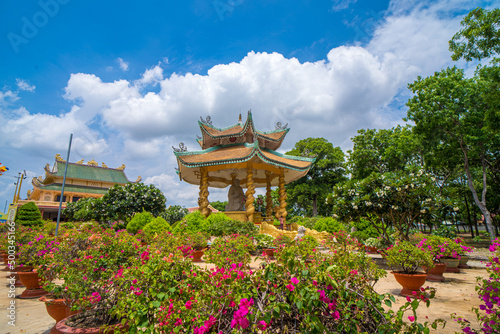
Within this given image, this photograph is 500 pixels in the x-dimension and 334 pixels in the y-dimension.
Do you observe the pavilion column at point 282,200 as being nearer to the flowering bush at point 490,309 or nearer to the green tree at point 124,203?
the green tree at point 124,203

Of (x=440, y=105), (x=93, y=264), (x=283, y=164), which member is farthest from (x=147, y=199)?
(x=440, y=105)

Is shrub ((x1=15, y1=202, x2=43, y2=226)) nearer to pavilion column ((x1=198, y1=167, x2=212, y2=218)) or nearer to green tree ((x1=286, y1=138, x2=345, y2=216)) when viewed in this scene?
pavilion column ((x1=198, y1=167, x2=212, y2=218))

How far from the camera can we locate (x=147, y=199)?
22469 millimetres

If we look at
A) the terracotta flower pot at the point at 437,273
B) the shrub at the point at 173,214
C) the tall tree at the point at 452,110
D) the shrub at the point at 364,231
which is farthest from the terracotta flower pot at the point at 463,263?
the shrub at the point at 173,214

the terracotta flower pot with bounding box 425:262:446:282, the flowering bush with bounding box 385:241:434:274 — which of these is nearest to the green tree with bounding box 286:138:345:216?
the terracotta flower pot with bounding box 425:262:446:282

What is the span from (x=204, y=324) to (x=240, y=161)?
539 inches

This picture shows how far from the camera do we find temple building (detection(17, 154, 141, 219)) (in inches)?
1400

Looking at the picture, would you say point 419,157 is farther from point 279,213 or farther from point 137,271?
point 137,271

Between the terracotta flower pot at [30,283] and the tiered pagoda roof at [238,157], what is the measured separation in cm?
1098

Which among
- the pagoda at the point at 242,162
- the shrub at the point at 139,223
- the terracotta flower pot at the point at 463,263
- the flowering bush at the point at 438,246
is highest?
the pagoda at the point at 242,162

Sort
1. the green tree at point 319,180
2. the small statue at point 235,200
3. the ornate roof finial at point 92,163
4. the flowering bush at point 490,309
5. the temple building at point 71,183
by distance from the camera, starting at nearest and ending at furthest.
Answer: the flowering bush at point 490,309 < the small statue at point 235,200 < the green tree at point 319,180 < the temple building at point 71,183 < the ornate roof finial at point 92,163

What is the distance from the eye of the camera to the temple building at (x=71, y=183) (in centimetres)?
3556

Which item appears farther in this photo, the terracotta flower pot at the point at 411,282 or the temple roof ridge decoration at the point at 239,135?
the temple roof ridge decoration at the point at 239,135

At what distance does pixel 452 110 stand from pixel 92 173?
142ft
